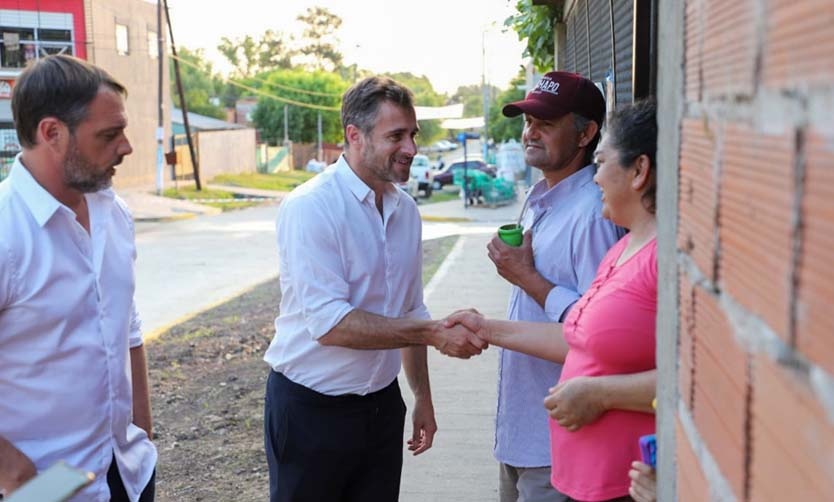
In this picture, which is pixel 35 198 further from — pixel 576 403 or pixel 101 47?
pixel 101 47

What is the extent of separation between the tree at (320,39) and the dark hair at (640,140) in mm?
100777

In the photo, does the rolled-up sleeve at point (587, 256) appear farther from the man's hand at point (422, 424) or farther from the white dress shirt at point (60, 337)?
the white dress shirt at point (60, 337)

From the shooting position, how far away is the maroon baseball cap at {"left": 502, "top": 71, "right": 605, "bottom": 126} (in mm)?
3326

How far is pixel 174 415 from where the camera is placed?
7016 mm

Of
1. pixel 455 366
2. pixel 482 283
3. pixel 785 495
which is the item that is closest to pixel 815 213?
pixel 785 495

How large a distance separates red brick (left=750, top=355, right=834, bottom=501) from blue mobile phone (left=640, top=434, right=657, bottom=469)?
98 cm

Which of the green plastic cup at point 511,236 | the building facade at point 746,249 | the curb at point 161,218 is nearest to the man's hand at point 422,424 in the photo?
the green plastic cup at point 511,236

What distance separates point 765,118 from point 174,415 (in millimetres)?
6681

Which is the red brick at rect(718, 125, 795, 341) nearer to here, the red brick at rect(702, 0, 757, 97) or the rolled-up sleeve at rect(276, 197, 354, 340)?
the red brick at rect(702, 0, 757, 97)

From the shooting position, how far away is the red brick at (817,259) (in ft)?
2.20

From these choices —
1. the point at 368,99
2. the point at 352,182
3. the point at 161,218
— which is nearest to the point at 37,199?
the point at 352,182

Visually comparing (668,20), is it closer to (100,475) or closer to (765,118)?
(765,118)

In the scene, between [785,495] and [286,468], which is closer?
[785,495]

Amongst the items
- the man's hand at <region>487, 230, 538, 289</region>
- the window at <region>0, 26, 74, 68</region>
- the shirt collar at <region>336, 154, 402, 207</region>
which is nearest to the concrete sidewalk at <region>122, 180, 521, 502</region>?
the shirt collar at <region>336, 154, 402, 207</region>
